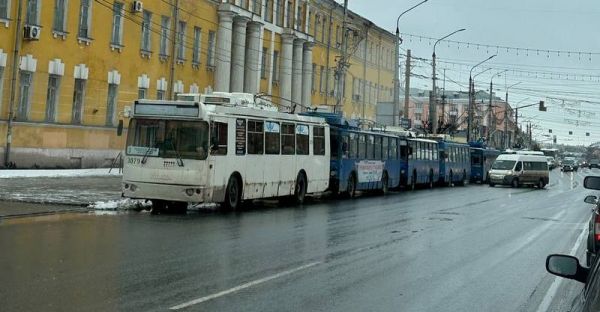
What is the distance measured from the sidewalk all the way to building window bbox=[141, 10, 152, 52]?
9.88 metres

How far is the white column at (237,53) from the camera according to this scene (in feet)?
148

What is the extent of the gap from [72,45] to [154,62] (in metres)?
6.68

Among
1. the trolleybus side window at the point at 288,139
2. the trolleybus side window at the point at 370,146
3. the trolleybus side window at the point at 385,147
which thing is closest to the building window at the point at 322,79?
the trolleybus side window at the point at 385,147

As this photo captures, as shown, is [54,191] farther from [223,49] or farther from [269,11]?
[269,11]

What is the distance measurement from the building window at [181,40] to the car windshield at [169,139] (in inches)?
871

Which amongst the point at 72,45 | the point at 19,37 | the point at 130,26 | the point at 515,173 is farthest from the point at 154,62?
the point at 515,173

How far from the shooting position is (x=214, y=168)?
18016 mm

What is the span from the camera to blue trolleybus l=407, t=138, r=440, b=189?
124 ft

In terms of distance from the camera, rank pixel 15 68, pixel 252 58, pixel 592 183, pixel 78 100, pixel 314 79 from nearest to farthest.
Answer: pixel 592 183 < pixel 15 68 < pixel 78 100 < pixel 252 58 < pixel 314 79

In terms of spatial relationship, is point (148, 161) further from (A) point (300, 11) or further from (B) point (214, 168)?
(A) point (300, 11)

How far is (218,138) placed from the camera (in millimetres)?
18250

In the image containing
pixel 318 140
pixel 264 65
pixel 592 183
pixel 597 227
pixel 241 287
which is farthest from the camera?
pixel 264 65

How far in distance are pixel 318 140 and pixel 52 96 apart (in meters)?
13.5

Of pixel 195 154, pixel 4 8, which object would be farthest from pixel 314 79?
pixel 195 154
